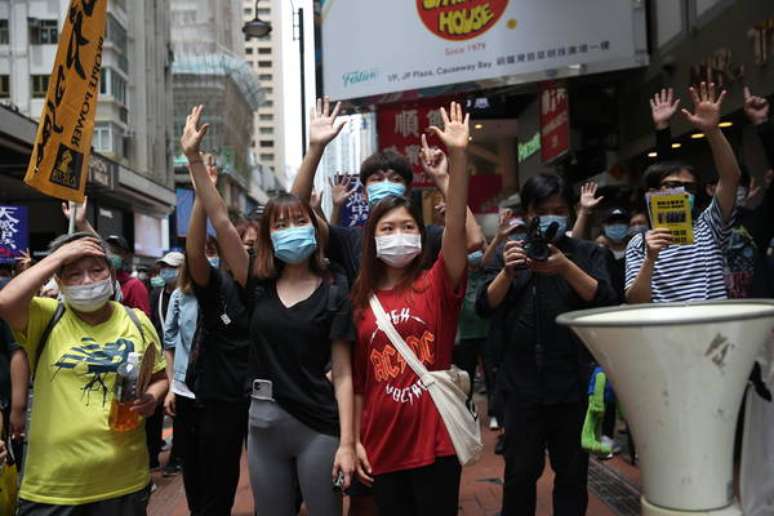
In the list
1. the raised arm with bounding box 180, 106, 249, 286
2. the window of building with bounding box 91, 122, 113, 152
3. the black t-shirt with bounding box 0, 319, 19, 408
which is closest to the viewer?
the raised arm with bounding box 180, 106, 249, 286

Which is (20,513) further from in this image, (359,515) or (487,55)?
(487,55)

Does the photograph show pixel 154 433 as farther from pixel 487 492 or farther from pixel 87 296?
pixel 87 296

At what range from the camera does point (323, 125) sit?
4.13 m

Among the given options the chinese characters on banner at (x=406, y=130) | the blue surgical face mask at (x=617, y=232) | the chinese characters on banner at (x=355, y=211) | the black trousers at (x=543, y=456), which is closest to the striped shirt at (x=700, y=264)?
the black trousers at (x=543, y=456)

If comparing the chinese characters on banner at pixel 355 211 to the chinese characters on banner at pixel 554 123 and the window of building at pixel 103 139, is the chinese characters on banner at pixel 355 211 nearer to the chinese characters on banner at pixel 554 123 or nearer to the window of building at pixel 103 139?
the chinese characters on banner at pixel 554 123

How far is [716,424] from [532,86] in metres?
7.01

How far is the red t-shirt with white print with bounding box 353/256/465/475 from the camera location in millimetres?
3170

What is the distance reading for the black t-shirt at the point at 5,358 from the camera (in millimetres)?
4938

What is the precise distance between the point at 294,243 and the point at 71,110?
2741 millimetres

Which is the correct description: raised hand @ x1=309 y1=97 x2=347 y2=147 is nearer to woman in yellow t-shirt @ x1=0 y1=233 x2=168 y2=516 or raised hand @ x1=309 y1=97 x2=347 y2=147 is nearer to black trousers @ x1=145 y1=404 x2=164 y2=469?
woman in yellow t-shirt @ x1=0 y1=233 x2=168 y2=516

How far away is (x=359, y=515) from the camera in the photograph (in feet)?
13.1

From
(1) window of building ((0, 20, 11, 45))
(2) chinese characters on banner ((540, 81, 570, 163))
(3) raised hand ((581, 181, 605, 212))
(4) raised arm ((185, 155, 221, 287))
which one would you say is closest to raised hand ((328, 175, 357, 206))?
(4) raised arm ((185, 155, 221, 287))

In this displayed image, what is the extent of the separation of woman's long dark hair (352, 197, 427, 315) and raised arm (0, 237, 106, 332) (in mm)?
1134

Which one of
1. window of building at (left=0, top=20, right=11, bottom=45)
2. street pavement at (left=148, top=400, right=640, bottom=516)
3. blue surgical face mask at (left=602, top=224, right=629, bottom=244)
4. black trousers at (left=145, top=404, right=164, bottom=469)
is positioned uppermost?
window of building at (left=0, top=20, right=11, bottom=45)
